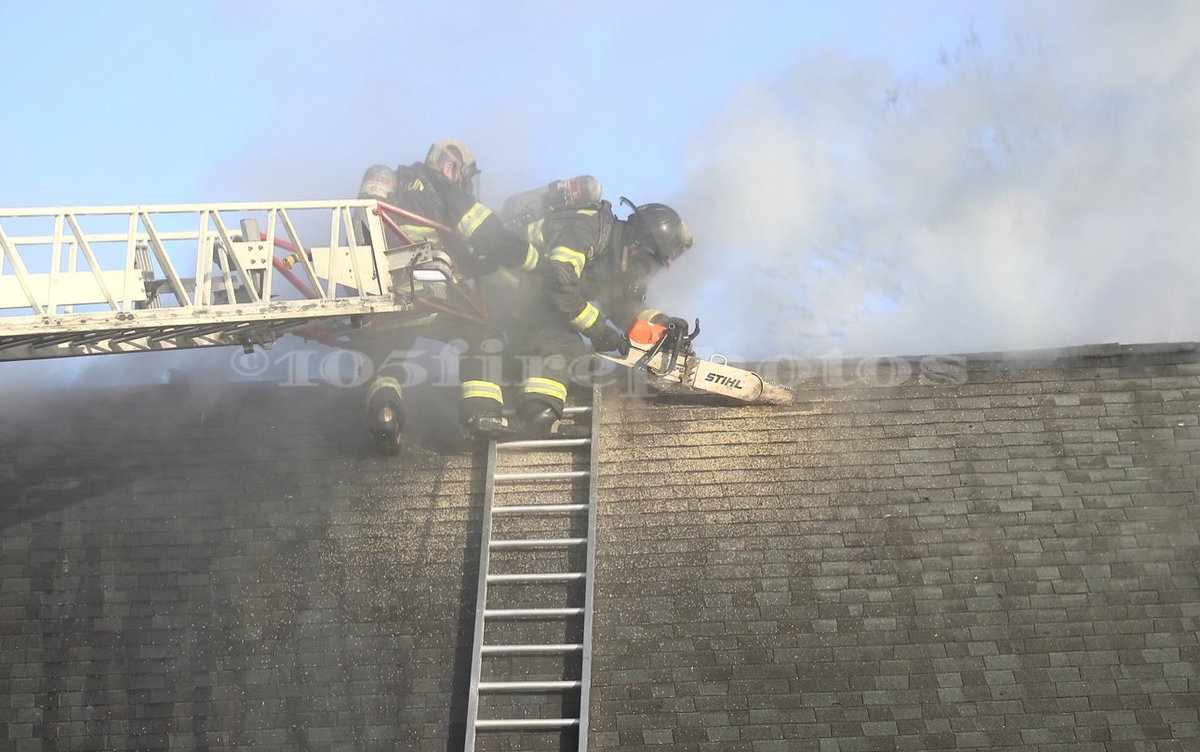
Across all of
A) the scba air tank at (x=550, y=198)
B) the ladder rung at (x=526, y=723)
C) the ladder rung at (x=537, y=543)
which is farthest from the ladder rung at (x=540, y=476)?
the scba air tank at (x=550, y=198)

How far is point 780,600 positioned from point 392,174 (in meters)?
4.30

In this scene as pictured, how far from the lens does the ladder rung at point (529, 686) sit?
25.3 ft

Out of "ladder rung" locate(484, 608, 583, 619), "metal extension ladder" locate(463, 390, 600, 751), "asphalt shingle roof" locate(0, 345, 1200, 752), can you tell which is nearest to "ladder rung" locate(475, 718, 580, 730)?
"metal extension ladder" locate(463, 390, 600, 751)

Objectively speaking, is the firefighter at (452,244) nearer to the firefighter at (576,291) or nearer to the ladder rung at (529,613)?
the firefighter at (576,291)

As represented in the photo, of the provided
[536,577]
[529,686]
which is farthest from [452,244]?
[529,686]

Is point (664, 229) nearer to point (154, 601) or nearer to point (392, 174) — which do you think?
point (392, 174)

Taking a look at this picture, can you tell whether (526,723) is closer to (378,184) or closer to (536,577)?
(536,577)

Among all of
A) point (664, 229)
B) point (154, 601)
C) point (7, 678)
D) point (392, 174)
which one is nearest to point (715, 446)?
point (664, 229)

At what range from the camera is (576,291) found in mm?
8711

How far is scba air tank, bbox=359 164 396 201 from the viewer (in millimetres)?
9195

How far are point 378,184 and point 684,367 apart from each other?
2.69m

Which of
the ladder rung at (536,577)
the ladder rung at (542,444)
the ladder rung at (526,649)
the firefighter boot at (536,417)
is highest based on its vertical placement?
the firefighter boot at (536,417)

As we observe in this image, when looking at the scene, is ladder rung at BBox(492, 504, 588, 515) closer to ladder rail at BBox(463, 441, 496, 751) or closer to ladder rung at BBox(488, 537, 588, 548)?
ladder rail at BBox(463, 441, 496, 751)

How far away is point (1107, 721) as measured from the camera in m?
7.51
